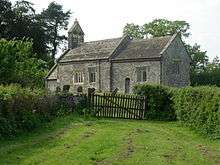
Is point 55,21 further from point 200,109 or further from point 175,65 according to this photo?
point 200,109

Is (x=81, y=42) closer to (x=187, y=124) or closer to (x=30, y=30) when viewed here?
(x=30, y=30)

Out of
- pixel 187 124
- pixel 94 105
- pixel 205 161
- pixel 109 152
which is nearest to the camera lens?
pixel 205 161

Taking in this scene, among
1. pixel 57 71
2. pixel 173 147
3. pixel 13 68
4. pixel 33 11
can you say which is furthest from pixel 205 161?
pixel 33 11

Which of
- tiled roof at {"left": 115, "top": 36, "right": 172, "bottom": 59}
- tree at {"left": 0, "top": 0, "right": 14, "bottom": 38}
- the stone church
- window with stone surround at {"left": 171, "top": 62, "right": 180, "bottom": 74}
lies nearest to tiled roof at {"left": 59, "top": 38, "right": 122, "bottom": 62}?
the stone church

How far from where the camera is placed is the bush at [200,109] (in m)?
20.0

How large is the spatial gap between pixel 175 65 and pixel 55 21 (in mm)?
51560

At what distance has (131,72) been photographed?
2243 inches

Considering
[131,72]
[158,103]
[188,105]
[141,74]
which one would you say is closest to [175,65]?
[141,74]

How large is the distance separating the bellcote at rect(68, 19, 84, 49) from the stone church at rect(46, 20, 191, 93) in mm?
3700

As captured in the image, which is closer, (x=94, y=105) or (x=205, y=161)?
(x=205, y=161)

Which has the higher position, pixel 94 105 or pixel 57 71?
pixel 57 71

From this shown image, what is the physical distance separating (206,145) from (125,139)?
338 centimetres

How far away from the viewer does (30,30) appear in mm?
67875

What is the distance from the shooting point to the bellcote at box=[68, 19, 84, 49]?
69000mm
